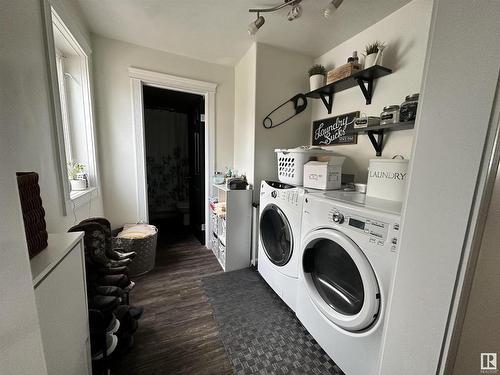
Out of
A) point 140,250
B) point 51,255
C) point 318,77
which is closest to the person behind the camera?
point 51,255

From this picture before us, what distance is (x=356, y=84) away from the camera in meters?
1.71

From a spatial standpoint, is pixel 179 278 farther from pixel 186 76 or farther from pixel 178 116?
pixel 178 116

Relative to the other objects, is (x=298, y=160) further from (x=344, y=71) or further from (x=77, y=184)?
(x=77, y=184)

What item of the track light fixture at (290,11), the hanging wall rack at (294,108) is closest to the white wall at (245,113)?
the hanging wall rack at (294,108)

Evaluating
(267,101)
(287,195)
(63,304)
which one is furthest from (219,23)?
(63,304)

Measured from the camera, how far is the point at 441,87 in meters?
0.54

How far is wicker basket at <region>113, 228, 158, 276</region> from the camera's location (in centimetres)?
194

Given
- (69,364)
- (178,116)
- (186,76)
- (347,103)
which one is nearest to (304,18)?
(347,103)

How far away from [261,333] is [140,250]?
1383mm

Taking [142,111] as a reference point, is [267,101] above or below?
above

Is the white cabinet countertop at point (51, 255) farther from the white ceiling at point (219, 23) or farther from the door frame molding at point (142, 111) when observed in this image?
the white ceiling at point (219, 23)

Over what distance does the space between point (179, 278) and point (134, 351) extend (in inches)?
30.2

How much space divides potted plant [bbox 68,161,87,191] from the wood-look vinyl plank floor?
40.3 inches

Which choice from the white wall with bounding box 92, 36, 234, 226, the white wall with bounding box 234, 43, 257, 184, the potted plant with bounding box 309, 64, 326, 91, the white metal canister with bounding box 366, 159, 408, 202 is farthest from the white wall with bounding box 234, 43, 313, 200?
the white metal canister with bounding box 366, 159, 408, 202
